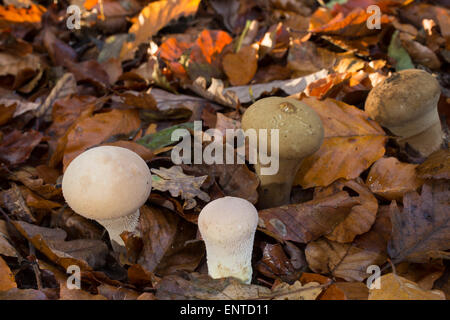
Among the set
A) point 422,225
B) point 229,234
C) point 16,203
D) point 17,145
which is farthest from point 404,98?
point 17,145

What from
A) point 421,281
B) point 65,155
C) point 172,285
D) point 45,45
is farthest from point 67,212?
point 45,45

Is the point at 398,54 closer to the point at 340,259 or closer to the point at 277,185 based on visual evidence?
the point at 277,185

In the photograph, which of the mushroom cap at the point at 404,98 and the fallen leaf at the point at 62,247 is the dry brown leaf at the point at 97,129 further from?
the mushroom cap at the point at 404,98

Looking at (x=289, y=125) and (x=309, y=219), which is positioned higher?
(x=289, y=125)

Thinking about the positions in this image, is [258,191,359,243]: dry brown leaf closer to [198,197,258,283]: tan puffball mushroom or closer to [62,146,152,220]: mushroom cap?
[198,197,258,283]: tan puffball mushroom

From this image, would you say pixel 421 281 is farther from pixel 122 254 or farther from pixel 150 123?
pixel 150 123

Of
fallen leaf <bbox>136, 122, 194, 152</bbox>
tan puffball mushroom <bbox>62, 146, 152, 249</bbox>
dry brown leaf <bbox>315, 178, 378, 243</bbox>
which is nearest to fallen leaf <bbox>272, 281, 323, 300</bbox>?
dry brown leaf <bbox>315, 178, 378, 243</bbox>
